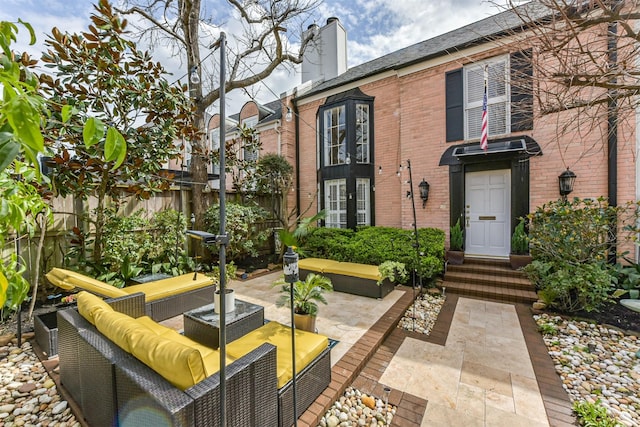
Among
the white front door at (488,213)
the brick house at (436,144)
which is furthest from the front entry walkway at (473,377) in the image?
the brick house at (436,144)

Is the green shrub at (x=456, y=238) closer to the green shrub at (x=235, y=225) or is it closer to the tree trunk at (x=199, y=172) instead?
the green shrub at (x=235, y=225)

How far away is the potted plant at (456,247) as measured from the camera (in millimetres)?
6941

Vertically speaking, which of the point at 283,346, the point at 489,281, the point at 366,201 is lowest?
the point at 489,281

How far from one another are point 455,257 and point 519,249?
54.5 inches

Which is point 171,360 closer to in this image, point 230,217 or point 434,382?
point 434,382

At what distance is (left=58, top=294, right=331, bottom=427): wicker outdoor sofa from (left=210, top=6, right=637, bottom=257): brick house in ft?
15.5

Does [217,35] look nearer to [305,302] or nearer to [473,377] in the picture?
[305,302]

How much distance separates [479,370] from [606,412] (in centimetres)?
105

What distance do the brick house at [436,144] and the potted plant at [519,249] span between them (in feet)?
1.85

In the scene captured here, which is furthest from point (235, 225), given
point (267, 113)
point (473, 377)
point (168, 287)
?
point (267, 113)

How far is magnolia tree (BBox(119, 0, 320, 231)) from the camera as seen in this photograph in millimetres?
7543

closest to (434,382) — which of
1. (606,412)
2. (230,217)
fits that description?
(606,412)

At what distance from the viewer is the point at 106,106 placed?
16.1 feet

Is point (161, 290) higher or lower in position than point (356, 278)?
higher
